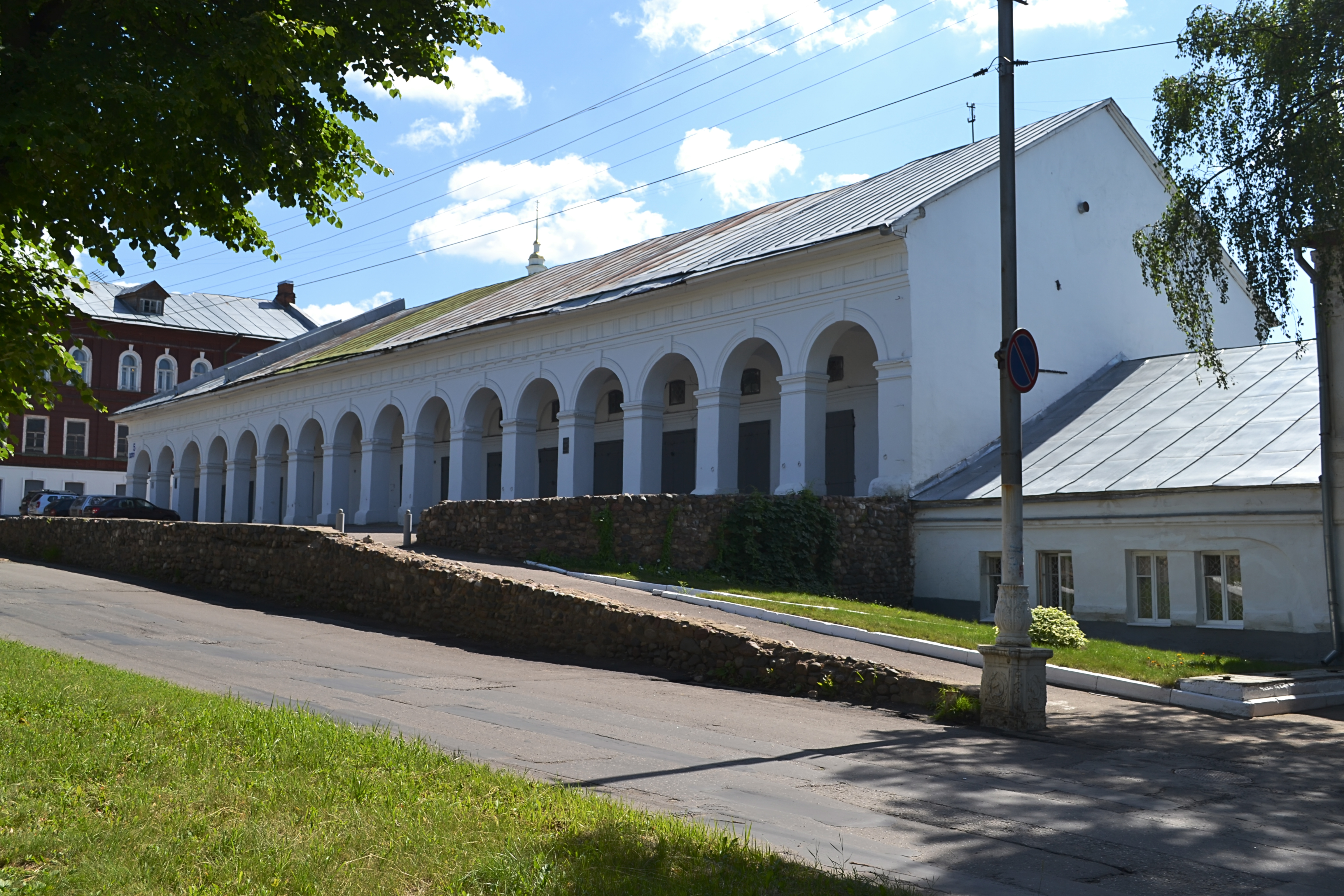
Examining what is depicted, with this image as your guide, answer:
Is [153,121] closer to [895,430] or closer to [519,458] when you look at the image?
[895,430]

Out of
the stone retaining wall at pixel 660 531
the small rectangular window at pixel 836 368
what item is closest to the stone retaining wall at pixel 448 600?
the stone retaining wall at pixel 660 531

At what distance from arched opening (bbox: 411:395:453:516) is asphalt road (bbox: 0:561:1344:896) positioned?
19.7 m

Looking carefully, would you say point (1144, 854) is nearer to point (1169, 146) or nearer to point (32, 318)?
point (32, 318)

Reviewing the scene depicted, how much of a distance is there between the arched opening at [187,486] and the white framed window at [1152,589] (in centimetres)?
4076

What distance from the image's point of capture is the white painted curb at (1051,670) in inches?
463

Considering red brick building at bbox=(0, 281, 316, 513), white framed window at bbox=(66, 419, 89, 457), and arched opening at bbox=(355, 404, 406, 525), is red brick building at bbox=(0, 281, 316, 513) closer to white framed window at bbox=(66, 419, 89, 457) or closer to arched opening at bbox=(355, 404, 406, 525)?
white framed window at bbox=(66, 419, 89, 457)

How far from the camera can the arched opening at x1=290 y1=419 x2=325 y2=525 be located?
40.8m

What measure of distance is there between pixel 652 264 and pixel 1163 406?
45.5 ft

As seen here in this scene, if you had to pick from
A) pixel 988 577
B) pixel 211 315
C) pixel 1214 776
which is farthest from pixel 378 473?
pixel 211 315

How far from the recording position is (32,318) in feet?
29.7

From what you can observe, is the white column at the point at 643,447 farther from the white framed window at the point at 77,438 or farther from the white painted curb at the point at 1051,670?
the white framed window at the point at 77,438

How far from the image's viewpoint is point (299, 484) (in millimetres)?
40875

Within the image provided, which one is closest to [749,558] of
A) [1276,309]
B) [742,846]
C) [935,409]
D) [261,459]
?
[935,409]

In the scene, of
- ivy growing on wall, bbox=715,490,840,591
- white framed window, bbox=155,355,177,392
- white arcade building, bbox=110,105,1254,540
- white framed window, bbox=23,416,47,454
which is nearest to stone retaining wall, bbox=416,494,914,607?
ivy growing on wall, bbox=715,490,840,591
